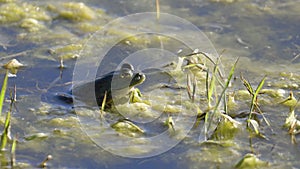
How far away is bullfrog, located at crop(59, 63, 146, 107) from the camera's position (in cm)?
293

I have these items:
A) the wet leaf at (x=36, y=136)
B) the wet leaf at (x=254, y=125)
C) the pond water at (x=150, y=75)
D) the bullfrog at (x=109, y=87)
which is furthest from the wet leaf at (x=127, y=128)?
the wet leaf at (x=254, y=125)

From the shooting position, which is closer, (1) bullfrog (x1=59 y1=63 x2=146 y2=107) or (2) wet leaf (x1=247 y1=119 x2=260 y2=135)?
(2) wet leaf (x1=247 y1=119 x2=260 y2=135)

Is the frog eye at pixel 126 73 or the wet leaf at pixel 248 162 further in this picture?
the frog eye at pixel 126 73

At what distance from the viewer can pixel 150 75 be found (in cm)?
327

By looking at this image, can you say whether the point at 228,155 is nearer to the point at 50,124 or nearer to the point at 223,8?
the point at 50,124

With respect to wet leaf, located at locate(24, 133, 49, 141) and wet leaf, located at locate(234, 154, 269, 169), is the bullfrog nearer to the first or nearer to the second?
wet leaf, located at locate(24, 133, 49, 141)

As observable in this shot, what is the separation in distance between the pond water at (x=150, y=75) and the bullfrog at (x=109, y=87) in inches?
2.3

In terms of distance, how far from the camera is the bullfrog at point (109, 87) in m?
2.93

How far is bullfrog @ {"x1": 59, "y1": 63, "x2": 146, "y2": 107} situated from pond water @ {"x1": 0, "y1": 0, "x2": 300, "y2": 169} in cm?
6

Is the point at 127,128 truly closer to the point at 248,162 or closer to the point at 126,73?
the point at 126,73

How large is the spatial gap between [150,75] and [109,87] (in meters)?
0.38

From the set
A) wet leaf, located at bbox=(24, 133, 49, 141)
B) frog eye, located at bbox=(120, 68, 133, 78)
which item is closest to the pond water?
wet leaf, located at bbox=(24, 133, 49, 141)

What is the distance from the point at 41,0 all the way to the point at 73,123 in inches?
60.1

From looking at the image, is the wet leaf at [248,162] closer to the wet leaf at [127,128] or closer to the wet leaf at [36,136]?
the wet leaf at [127,128]
